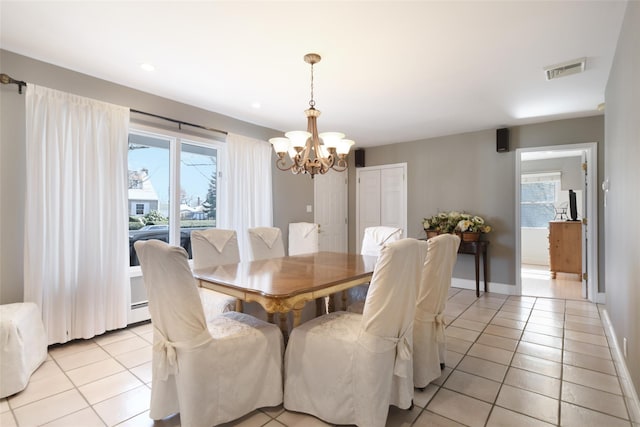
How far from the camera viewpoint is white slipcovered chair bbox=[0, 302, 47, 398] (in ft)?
6.34

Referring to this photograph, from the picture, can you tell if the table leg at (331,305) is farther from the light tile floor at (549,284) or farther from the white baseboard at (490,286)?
the light tile floor at (549,284)

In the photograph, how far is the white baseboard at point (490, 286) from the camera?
4410mm

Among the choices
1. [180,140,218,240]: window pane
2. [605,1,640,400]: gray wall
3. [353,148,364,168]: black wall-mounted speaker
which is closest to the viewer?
[605,1,640,400]: gray wall

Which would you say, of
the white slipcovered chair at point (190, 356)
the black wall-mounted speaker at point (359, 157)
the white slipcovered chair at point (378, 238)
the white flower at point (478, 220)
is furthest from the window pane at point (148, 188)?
the white flower at point (478, 220)

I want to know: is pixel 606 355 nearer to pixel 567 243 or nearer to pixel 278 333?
pixel 278 333

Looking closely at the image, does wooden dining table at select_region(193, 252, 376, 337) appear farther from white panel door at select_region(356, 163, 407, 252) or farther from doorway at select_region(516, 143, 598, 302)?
doorway at select_region(516, 143, 598, 302)

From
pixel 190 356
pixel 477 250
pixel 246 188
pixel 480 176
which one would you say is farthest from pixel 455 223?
pixel 190 356

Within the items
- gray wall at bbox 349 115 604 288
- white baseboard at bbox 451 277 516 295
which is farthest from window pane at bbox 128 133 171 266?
white baseboard at bbox 451 277 516 295

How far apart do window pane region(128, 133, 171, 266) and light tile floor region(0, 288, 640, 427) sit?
981 mm

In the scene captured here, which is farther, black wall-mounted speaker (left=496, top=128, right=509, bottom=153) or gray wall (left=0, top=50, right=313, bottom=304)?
black wall-mounted speaker (left=496, top=128, right=509, bottom=153)

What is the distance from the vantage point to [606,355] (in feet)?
8.17

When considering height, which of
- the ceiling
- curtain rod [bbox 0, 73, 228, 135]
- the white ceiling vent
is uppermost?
the ceiling

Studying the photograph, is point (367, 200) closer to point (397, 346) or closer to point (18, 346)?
point (397, 346)

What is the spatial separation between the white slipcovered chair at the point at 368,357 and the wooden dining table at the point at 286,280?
23 centimetres
